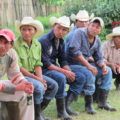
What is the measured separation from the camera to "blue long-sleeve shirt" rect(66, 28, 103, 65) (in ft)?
20.5

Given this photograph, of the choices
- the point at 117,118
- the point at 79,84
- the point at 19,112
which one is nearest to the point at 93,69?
the point at 79,84

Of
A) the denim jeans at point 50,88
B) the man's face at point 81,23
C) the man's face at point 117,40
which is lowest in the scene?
the denim jeans at point 50,88

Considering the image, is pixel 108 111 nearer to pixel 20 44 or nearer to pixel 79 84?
pixel 79 84

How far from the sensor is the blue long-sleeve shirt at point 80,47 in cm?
626

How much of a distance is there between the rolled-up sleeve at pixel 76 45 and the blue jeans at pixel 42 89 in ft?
2.65

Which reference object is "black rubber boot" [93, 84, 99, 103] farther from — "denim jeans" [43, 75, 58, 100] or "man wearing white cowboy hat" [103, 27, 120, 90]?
"denim jeans" [43, 75, 58, 100]

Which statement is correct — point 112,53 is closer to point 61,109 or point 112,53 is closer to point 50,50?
point 50,50

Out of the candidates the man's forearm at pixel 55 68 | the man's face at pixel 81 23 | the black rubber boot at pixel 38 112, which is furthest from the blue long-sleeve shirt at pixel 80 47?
the black rubber boot at pixel 38 112

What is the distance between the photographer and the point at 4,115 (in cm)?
504

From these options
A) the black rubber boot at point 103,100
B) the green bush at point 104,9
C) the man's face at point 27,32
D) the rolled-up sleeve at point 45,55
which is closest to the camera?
the man's face at point 27,32

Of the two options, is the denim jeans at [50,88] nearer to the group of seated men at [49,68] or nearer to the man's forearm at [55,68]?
the group of seated men at [49,68]

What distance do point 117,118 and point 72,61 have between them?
115 centimetres

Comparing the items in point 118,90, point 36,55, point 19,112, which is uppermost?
point 36,55

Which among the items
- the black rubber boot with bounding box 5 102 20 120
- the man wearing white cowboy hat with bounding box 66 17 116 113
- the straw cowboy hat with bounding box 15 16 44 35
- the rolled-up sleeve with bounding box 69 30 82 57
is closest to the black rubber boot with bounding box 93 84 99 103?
the man wearing white cowboy hat with bounding box 66 17 116 113
